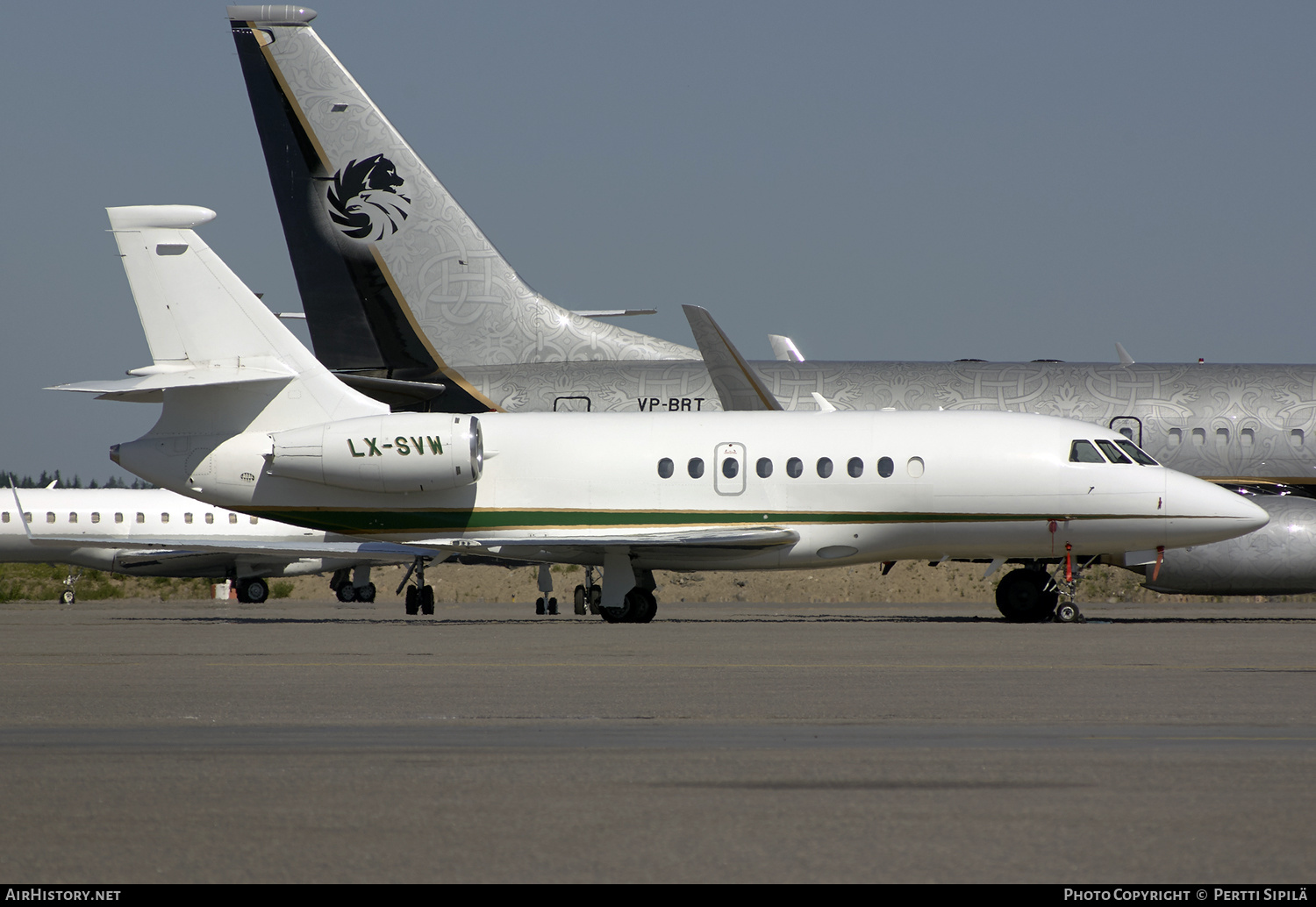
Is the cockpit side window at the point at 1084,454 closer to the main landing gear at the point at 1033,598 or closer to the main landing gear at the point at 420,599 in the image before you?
the main landing gear at the point at 1033,598

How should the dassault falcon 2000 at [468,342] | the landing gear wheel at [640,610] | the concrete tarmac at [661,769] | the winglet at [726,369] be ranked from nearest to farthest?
the concrete tarmac at [661,769]
the landing gear wheel at [640,610]
the winglet at [726,369]
the dassault falcon 2000 at [468,342]

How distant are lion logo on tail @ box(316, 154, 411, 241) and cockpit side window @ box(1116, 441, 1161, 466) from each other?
45.9 ft

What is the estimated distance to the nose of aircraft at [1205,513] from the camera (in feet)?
73.5

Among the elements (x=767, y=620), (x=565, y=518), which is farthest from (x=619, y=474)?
(x=767, y=620)

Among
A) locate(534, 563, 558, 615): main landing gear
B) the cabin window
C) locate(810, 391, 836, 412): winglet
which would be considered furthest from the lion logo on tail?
the cabin window

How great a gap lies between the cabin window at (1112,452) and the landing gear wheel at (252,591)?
2672 centimetres

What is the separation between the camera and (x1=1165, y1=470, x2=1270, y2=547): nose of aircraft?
882 inches

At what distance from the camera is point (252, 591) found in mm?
42375

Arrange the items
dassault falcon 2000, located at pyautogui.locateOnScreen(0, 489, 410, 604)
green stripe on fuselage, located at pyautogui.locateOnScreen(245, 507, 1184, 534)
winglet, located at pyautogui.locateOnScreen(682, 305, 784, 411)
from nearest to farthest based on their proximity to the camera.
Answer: green stripe on fuselage, located at pyautogui.locateOnScreen(245, 507, 1184, 534) → winglet, located at pyautogui.locateOnScreen(682, 305, 784, 411) → dassault falcon 2000, located at pyautogui.locateOnScreen(0, 489, 410, 604)

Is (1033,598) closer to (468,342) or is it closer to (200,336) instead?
(468,342)

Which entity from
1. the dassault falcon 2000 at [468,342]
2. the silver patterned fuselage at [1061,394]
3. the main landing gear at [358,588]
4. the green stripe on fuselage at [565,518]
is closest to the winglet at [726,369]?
the dassault falcon 2000 at [468,342]

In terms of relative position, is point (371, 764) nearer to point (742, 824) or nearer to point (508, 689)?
point (742, 824)

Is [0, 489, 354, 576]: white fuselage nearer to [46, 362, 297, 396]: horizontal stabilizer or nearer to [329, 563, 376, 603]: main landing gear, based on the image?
[329, 563, 376, 603]: main landing gear
